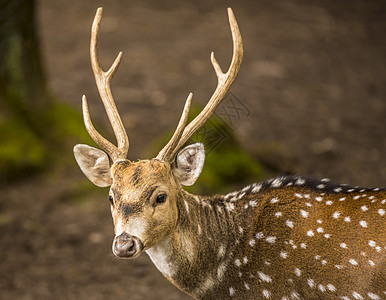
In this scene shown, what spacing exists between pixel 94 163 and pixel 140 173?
0.47 meters

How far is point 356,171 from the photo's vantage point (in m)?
6.61

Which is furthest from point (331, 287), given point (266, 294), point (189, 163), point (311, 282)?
point (189, 163)

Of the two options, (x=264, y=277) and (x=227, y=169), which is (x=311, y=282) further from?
(x=227, y=169)

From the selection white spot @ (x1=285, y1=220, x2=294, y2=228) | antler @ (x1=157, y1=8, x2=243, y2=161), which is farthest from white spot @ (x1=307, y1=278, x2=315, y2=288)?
antler @ (x1=157, y1=8, x2=243, y2=161)

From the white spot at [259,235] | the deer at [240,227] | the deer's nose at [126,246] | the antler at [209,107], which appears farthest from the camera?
the white spot at [259,235]

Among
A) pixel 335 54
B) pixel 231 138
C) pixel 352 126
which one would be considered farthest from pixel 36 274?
pixel 335 54

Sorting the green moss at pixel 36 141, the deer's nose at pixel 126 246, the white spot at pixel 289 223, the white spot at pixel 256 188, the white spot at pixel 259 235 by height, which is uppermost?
the deer's nose at pixel 126 246

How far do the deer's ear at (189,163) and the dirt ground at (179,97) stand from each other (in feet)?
6.88

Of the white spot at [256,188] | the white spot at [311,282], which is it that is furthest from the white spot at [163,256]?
the white spot at [311,282]

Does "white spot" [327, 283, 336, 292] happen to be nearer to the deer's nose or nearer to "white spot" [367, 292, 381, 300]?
"white spot" [367, 292, 381, 300]

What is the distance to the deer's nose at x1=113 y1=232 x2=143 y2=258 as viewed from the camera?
3.09 metres

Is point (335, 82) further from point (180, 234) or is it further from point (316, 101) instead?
point (180, 234)

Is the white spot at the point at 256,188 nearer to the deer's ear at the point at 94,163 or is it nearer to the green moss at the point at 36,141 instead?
the deer's ear at the point at 94,163

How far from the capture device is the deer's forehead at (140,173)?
333 cm
